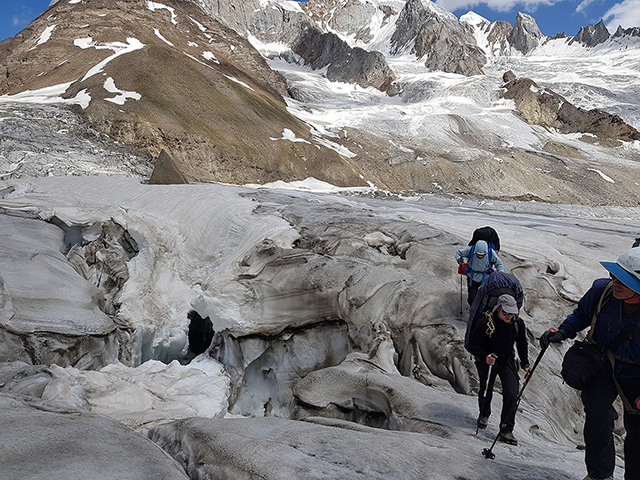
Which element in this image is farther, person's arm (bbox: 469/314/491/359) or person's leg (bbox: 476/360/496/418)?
person's leg (bbox: 476/360/496/418)

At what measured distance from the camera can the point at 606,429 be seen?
3328 millimetres

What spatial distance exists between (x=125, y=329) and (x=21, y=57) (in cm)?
5324

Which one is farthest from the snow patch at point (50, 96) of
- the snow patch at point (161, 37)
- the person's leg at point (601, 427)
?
the person's leg at point (601, 427)

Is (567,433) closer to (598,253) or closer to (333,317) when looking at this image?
(333,317)

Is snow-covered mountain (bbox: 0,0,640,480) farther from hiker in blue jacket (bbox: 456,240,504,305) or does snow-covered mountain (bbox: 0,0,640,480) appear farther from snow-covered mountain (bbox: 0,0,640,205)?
hiker in blue jacket (bbox: 456,240,504,305)

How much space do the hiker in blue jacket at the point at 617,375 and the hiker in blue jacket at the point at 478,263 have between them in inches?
120

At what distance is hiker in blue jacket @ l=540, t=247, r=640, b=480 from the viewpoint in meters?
3.17

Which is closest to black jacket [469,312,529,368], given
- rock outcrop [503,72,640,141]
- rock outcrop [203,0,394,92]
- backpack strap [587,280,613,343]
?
backpack strap [587,280,613,343]

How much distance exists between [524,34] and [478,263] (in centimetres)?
19321

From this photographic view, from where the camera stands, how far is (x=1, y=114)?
26500 millimetres

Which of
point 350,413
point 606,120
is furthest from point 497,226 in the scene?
point 606,120

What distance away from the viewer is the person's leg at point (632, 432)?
3191 millimetres

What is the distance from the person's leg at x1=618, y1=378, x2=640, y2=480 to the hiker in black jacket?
1105mm

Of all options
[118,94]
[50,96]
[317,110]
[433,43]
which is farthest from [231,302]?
[433,43]
